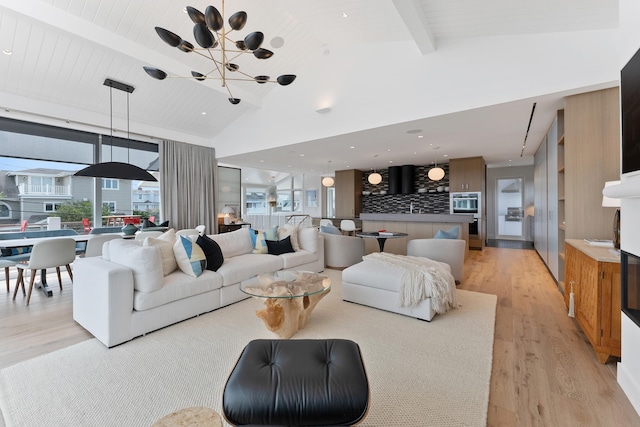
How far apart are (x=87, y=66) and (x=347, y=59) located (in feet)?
13.2

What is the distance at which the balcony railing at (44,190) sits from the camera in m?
4.77

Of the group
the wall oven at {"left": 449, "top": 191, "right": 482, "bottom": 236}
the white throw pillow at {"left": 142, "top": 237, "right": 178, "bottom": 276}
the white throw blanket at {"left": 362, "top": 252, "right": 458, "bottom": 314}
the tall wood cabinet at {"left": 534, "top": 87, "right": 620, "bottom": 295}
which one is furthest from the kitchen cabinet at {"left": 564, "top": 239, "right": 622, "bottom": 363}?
the wall oven at {"left": 449, "top": 191, "right": 482, "bottom": 236}

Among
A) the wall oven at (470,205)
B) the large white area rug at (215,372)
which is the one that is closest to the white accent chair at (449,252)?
the large white area rug at (215,372)

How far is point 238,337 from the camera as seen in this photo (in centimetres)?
245

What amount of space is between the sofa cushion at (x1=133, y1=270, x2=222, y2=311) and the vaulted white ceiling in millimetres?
3230

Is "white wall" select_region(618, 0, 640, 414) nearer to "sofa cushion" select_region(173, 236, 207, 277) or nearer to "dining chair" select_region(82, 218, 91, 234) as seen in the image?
"sofa cushion" select_region(173, 236, 207, 277)

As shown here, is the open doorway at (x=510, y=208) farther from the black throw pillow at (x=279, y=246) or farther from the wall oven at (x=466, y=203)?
the black throw pillow at (x=279, y=246)

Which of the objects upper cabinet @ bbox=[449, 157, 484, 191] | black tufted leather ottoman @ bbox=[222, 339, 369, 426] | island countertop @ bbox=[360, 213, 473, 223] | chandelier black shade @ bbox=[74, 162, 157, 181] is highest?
upper cabinet @ bbox=[449, 157, 484, 191]

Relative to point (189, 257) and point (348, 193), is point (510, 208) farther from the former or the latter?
point (189, 257)

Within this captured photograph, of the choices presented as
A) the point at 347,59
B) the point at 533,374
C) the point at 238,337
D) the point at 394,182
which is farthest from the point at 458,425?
the point at 394,182


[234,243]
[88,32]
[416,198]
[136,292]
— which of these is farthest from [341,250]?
[416,198]

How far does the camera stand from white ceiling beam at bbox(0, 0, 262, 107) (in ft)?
9.98

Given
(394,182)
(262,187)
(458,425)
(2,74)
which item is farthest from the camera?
(262,187)

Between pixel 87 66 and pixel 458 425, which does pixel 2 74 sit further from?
pixel 458 425
